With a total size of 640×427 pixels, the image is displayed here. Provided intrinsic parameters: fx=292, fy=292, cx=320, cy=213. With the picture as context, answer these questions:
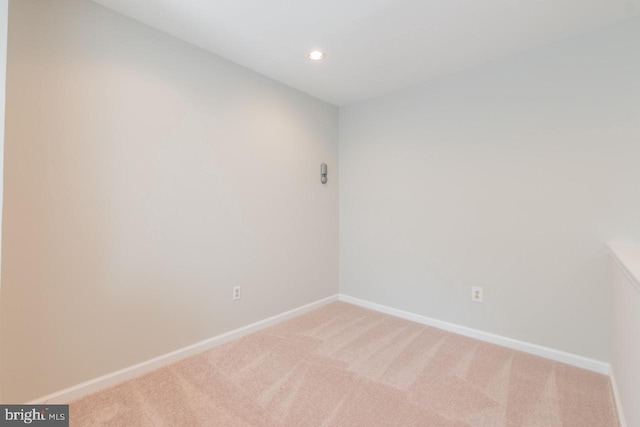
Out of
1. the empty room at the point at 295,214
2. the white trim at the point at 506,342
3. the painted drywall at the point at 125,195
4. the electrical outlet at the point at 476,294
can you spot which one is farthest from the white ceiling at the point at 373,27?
the white trim at the point at 506,342

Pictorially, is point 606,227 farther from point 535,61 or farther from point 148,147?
point 148,147

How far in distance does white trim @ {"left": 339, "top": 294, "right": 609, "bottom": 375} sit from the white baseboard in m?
1.12

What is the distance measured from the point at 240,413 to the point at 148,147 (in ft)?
5.77

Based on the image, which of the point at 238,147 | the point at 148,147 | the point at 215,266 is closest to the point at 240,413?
the point at 215,266

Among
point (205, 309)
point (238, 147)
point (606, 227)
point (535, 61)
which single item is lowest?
point (205, 309)

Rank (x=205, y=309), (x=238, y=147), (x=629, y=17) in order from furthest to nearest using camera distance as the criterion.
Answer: (x=238, y=147), (x=205, y=309), (x=629, y=17)

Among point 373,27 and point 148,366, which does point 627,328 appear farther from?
point 148,366

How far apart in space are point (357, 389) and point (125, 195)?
193 cm

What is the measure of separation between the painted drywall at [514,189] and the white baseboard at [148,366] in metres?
1.28

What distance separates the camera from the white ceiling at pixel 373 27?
5.82ft

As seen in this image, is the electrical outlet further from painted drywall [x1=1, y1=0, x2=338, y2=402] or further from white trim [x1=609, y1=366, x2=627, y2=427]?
painted drywall [x1=1, y1=0, x2=338, y2=402]

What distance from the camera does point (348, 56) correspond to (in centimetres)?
235

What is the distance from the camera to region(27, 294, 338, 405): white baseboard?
5.47 feet

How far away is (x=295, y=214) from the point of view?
302cm
